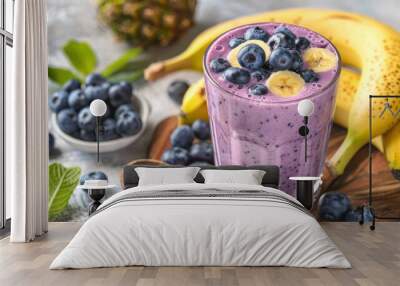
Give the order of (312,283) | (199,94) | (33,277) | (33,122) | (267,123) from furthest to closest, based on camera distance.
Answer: (199,94) → (267,123) → (33,122) → (33,277) → (312,283)

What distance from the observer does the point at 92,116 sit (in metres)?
6.18

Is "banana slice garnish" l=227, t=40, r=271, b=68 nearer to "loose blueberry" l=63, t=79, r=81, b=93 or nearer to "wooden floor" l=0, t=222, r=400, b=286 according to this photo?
"loose blueberry" l=63, t=79, r=81, b=93

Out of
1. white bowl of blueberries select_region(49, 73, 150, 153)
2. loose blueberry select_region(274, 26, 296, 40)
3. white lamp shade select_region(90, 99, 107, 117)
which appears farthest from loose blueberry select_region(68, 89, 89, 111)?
loose blueberry select_region(274, 26, 296, 40)

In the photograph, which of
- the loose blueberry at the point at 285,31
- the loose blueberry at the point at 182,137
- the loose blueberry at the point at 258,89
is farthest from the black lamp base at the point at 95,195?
the loose blueberry at the point at 285,31

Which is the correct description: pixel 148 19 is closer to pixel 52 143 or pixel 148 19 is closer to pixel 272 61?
pixel 272 61

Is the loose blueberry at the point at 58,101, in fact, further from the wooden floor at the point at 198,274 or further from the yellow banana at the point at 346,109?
the wooden floor at the point at 198,274

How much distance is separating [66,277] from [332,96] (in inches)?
122

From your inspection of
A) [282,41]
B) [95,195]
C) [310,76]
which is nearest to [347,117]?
[310,76]

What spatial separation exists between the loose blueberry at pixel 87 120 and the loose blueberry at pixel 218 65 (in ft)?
4.30

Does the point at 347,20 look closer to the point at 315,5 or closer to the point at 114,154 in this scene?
the point at 315,5

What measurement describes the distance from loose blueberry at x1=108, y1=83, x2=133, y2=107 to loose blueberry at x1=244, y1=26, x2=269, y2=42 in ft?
4.29

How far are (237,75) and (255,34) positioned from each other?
19.1 inches

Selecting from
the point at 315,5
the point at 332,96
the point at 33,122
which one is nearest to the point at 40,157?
the point at 33,122

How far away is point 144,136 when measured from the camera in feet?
20.8
